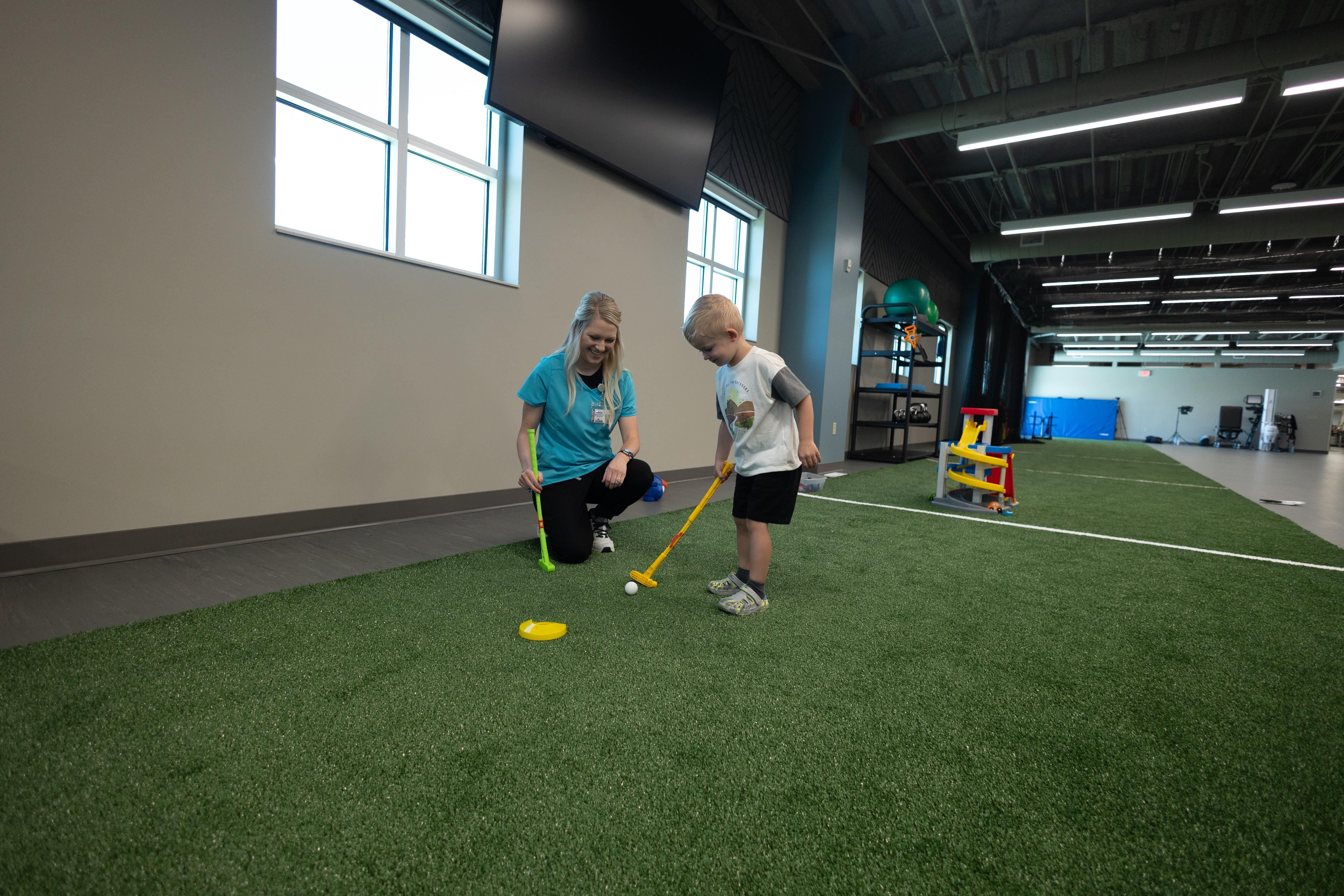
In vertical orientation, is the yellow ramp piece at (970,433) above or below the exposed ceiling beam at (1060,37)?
below

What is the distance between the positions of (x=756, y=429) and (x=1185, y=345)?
2493cm

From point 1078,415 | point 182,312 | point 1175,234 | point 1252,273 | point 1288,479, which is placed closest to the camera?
point 182,312

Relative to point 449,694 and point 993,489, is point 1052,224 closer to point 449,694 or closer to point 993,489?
point 993,489

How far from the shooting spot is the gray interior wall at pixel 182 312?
6.50 feet

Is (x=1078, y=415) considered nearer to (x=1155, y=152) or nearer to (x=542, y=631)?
(x=1155, y=152)

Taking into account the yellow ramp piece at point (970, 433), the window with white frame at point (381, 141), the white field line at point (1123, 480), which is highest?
the window with white frame at point (381, 141)

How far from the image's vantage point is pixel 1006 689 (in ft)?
4.77

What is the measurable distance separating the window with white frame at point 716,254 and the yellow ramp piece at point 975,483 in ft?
7.27

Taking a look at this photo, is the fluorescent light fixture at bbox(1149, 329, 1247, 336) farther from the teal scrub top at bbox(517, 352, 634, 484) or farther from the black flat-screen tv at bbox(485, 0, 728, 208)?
the teal scrub top at bbox(517, 352, 634, 484)

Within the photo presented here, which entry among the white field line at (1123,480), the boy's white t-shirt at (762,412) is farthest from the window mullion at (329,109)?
the white field line at (1123,480)

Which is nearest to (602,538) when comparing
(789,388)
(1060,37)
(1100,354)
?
(789,388)

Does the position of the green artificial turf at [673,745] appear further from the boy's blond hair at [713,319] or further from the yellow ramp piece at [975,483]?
the yellow ramp piece at [975,483]

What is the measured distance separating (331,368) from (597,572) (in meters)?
1.63

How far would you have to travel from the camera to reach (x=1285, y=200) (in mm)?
6848
